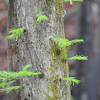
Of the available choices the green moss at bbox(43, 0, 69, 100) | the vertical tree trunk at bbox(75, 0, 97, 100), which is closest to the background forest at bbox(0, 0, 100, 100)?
the vertical tree trunk at bbox(75, 0, 97, 100)

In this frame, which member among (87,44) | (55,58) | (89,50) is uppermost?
(87,44)

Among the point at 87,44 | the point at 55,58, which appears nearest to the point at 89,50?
the point at 87,44

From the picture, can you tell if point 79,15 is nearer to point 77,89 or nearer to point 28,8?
point 77,89

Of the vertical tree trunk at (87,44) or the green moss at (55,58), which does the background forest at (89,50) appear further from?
the green moss at (55,58)

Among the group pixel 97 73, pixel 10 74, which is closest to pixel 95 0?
pixel 97 73

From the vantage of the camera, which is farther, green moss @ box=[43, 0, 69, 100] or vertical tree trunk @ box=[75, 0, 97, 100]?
vertical tree trunk @ box=[75, 0, 97, 100]

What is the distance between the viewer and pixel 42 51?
5.14ft

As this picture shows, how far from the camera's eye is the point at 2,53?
6.43 m

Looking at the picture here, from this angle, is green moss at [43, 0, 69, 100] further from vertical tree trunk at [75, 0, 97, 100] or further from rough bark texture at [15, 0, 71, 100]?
vertical tree trunk at [75, 0, 97, 100]

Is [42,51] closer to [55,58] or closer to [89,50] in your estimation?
[55,58]

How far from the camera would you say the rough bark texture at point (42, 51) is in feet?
5.12

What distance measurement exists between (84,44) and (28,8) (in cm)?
368

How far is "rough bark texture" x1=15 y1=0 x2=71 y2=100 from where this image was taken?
1.56 m

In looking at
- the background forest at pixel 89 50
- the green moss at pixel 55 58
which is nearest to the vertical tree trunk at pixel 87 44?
the background forest at pixel 89 50
